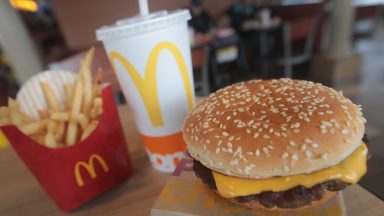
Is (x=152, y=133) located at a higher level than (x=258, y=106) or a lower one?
lower

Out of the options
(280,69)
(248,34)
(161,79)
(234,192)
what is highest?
(161,79)

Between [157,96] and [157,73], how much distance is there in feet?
0.30

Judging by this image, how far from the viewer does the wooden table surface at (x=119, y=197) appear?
32.9 inches

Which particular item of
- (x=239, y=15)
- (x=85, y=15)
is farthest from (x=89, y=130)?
(x=239, y=15)

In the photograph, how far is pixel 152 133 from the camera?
1.07m

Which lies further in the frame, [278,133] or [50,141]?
[50,141]

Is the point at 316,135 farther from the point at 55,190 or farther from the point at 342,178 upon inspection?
the point at 55,190

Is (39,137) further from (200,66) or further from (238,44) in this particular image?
(238,44)

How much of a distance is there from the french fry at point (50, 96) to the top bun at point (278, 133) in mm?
532

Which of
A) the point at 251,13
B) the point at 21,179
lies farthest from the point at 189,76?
the point at 251,13

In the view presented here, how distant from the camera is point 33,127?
91 centimetres

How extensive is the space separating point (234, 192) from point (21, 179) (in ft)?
3.41

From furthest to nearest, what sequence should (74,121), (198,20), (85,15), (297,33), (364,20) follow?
(364,20) → (198,20) → (85,15) → (297,33) → (74,121)

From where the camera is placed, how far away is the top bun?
0.68m
